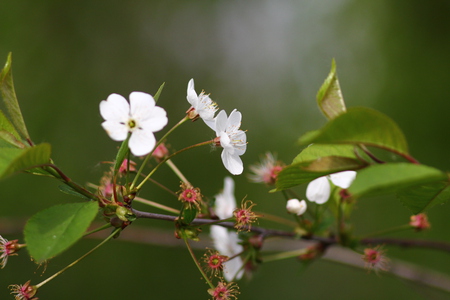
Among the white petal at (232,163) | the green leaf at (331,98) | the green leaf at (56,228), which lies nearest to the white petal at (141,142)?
the green leaf at (56,228)

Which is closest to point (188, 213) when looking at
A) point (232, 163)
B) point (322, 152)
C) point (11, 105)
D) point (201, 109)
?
point (232, 163)

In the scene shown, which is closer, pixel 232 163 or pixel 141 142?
pixel 141 142

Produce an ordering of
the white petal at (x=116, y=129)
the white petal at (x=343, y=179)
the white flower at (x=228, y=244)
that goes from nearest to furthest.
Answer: the white petal at (x=116, y=129) → the white petal at (x=343, y=179) → the white flower at (x=228, y=244)

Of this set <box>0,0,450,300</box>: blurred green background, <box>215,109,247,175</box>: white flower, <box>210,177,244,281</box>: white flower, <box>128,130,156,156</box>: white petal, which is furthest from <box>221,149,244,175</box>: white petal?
<box>0,0,450,300</box>: blurred green background

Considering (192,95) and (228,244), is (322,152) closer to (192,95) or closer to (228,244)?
(192,95)

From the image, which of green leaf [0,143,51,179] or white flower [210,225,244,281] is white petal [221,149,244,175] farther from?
white flower [210,225,244,281]

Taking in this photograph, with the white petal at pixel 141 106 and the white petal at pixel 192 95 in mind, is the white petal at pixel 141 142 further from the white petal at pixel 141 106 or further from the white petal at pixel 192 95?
the white petal at pixel 192 95

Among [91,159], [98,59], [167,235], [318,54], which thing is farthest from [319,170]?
[98,59]
